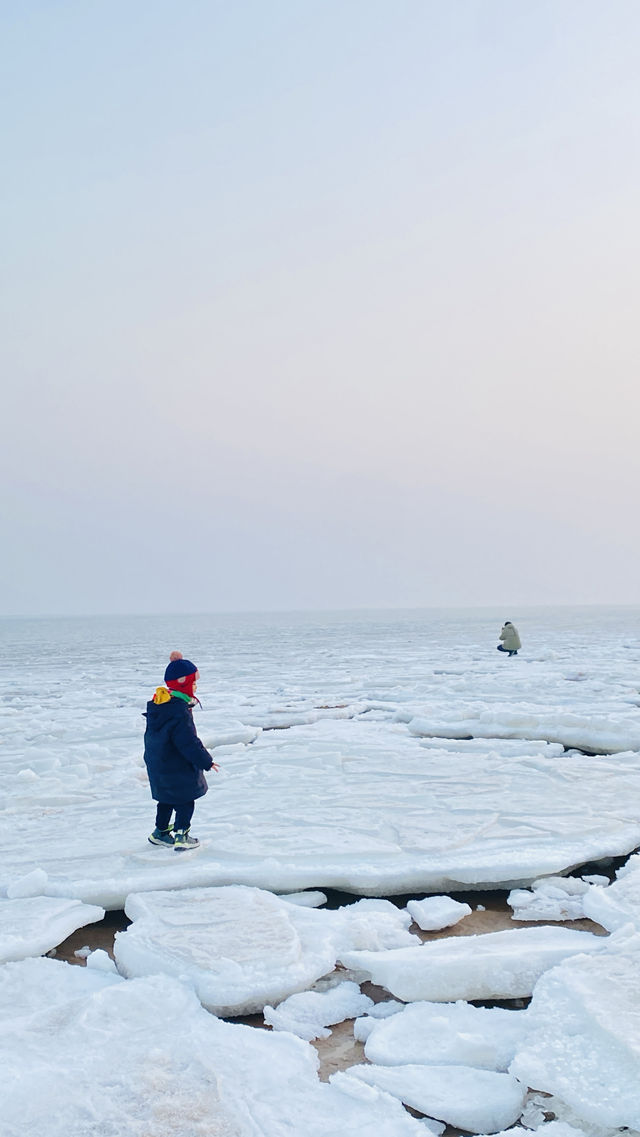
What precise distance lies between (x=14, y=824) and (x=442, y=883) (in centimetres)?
293

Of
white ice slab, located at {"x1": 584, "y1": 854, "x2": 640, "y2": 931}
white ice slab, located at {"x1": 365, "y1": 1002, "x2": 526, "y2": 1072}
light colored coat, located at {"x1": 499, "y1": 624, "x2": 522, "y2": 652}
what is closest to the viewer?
white ice slab, located at {"x1": 365, "y1": 1002, "x2": 526, "y2": 1072}

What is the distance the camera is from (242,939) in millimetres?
3250

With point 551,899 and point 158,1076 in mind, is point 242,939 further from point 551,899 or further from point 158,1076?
point 551,899

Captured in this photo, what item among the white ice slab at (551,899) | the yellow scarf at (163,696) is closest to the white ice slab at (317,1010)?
the white ice slab at (551,899)

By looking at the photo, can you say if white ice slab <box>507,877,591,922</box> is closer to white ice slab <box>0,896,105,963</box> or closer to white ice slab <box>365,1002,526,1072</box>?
white ice slab <box>365,1002,526,1072</box>

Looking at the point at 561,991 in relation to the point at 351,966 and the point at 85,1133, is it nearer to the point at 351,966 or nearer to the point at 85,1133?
the point at 351,966

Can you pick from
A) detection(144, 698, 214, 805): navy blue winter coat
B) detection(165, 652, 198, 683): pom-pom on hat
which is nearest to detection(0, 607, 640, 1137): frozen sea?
detection(144, 698, 214, 805): navy blue winter coat

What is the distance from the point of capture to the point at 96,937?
3514 millimetres

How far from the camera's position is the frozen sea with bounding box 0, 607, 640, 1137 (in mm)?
2184

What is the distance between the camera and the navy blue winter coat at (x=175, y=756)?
4496mm

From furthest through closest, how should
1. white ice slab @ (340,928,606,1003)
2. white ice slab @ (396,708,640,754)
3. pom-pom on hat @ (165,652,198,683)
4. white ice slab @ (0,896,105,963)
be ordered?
white ice slab @ (396,708,640,754) < pom-pom on hat @ (165,652,198,683) < white ice slab @ (0,896,105,963) < white ice slab @ (340,928,606,1003)

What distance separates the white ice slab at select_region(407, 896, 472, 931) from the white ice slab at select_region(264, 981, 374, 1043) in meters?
0.69

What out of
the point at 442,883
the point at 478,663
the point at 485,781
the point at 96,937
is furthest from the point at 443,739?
the point at 478,663

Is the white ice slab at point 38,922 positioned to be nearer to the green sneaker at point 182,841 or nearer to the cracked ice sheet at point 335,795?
the cracked ice sheet at point 335,795
